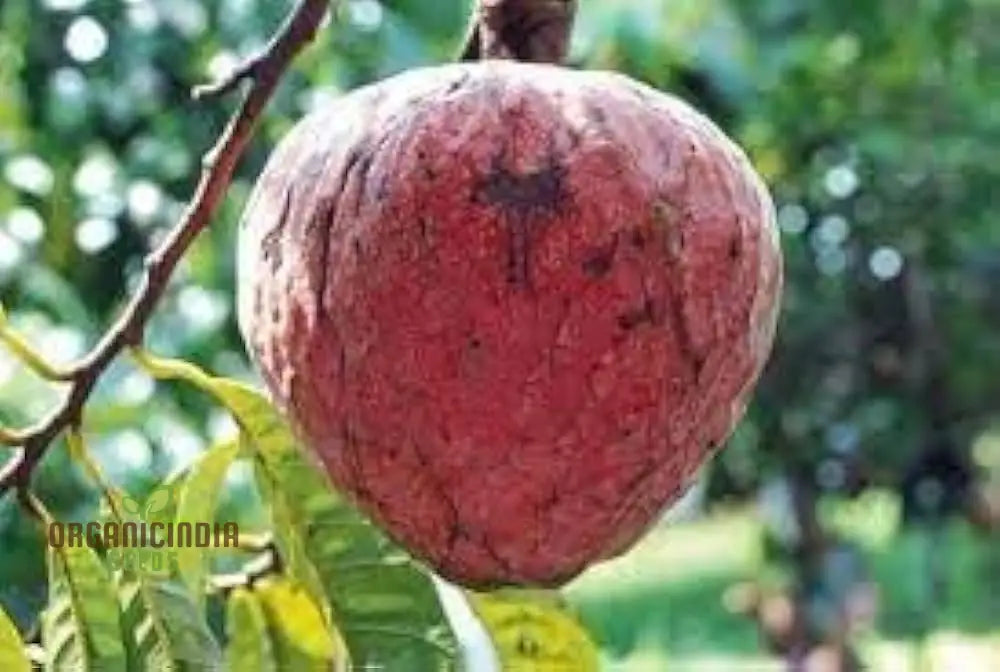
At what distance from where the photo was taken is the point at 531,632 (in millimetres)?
1324

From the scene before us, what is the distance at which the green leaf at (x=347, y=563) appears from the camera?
1.26 metres

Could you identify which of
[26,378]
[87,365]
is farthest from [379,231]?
[26,378]

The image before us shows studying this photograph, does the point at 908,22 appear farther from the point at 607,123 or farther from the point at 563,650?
the point at 607,123

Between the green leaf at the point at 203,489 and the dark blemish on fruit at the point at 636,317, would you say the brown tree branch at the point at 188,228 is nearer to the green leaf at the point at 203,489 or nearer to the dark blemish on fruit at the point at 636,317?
the green leaf at the point at 203,489

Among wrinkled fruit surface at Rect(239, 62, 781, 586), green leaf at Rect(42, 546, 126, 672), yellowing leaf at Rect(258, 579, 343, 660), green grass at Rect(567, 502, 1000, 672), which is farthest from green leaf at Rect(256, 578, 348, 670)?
green grass at Rect(567, 502, 1000, 672)

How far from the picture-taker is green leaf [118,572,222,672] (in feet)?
4.09

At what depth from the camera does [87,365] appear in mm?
1198

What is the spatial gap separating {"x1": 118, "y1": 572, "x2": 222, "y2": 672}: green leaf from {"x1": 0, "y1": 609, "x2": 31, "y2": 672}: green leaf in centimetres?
7

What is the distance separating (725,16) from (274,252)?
2.71 metres

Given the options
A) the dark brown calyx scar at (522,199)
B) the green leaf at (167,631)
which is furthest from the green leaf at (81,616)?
the dark brown calyx scar at (522,199)

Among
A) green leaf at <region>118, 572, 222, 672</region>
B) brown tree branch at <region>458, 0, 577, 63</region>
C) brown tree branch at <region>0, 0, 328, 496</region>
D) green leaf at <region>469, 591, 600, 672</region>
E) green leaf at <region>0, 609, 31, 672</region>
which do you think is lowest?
green leaf at <region>469, 591, 600, 672</region>

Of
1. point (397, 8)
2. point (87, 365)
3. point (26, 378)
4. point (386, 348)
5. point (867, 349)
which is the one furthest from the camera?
point (867, 349)

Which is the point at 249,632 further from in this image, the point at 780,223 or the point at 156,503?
the point at 780,223

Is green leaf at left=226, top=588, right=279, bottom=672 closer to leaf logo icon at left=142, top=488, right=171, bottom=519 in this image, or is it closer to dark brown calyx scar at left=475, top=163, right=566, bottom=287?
leaf logo icon at left=142, top=488, right=171, bottom=519
